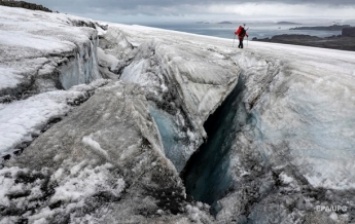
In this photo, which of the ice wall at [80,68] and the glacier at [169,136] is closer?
the glacier at [169,136]

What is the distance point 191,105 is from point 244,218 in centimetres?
349

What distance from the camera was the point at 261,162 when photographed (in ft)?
30.7

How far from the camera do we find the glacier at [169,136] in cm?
558

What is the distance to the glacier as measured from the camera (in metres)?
5.58

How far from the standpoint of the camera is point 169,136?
10359 mm

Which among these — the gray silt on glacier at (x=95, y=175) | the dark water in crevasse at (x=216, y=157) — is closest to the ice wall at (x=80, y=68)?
the gray silt on glacier at (x=95, y=175)

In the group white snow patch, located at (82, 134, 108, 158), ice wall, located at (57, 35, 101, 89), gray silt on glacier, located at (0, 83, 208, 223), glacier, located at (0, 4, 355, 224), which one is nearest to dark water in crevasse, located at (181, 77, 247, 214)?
glacier, located at (0, 4, 355, 224)

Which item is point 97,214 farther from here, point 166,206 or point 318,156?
point 318,156

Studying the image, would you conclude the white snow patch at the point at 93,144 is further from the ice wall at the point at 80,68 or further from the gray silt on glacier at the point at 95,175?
the ice wall at the point at 80,68

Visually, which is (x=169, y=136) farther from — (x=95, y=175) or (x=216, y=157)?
(x=95, y=175)

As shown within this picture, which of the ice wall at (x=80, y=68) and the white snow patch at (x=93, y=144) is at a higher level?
the ice wall at (x=80, y=68)

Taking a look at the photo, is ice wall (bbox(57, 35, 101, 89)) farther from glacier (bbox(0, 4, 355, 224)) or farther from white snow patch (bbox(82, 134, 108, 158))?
white snow patch (bbox(82, 134, 108, 158))

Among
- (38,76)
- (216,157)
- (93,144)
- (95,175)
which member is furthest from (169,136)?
(95,175)

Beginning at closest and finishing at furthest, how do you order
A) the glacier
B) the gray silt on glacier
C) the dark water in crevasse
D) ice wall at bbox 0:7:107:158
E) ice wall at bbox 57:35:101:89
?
the gray silt on glacier < the glacier < ice wall at bbox 0:7:107:158 < the dark water in crevasse < ice wall at bbox 57:35:101:89
